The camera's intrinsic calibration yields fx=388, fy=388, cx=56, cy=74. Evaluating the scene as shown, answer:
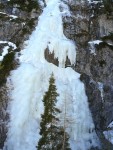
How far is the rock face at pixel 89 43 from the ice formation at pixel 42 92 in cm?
55

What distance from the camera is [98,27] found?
2988cm

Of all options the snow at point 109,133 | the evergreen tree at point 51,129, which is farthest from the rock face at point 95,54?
the evergreen tree at point 51,129

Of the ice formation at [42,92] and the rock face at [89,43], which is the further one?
the rock face at [89,43]

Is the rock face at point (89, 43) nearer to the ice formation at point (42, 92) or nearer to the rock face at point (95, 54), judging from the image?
the rock face at point (95, 54)

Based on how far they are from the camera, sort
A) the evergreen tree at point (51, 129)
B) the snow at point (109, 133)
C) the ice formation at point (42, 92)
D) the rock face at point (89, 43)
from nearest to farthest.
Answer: the evergreen tree at point (51, 129) → the ice formation at point (42, 92) → the snow at point (109, 133) → the rock face at point (89, 43)

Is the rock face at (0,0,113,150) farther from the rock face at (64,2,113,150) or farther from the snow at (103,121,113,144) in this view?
the snow at (103,121,113,144)

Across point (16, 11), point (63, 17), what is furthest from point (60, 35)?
point (16, 11)

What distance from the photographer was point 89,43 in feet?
94.1

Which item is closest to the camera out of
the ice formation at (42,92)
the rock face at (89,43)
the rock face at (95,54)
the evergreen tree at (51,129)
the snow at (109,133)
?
the evergreen tree at (51,129)

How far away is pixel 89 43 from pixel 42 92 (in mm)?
6106

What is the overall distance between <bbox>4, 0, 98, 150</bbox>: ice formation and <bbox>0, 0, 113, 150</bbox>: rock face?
55 cm

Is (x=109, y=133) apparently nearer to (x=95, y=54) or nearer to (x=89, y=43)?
(x=95, y=54)

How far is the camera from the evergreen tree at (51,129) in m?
22.6

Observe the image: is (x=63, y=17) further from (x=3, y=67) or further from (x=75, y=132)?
(x=75, y=132)
